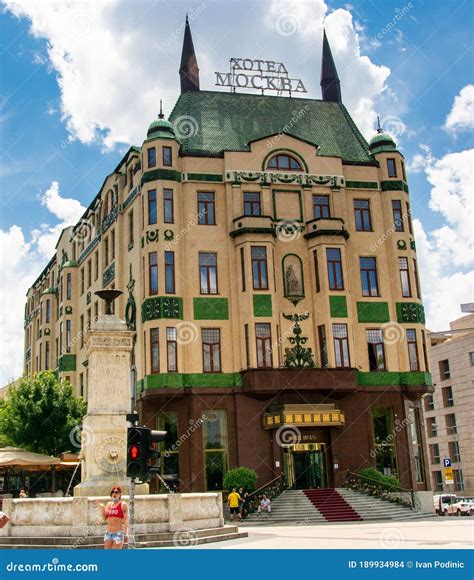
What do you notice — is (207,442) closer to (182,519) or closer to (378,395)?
(378,395)

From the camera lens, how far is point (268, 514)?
114 feet

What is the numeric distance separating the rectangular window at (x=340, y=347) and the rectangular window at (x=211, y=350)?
626 cm

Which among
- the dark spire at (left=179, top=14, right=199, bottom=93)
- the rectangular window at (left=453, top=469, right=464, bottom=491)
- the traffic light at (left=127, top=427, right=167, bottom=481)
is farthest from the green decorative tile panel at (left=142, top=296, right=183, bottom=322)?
the rectangular window at (left=453, top=469, right=464, bottom=491)

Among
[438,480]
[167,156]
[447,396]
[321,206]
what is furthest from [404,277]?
[438,480]

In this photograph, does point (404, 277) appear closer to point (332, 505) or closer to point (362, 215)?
point (362, 215)

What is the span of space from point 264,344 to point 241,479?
7.33m

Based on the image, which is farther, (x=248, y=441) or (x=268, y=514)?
(x=248, y=441)

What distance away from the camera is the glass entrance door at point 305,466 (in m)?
39.7

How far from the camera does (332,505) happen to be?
117ft

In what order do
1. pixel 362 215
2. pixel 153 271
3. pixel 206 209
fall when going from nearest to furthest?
pixel 153 271, pixel 206 209, pixel 362 215

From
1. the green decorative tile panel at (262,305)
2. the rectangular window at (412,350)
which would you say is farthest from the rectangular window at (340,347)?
the rectangular window at (412,350)

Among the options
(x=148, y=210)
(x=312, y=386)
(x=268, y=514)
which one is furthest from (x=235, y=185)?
(x=268, y=514)

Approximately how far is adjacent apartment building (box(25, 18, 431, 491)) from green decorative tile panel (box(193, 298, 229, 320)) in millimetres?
76

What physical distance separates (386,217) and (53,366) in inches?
1249
